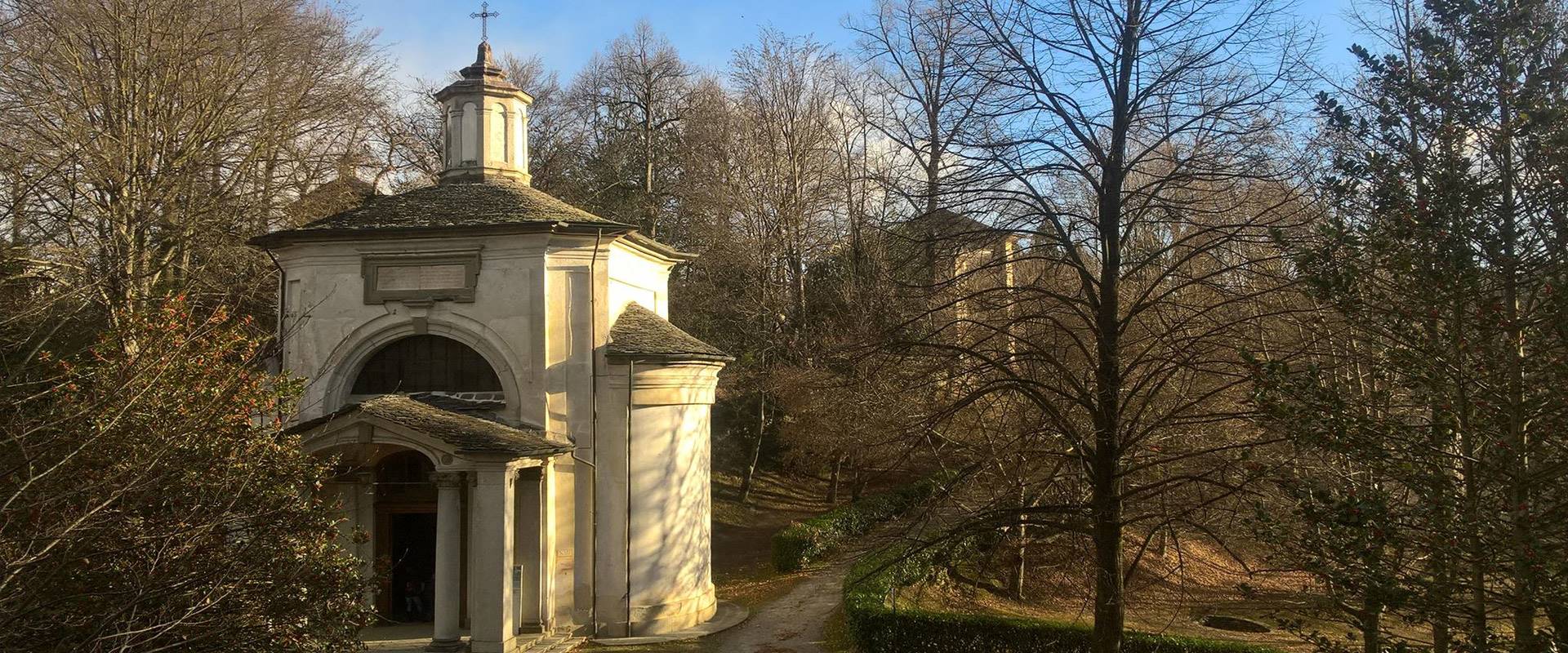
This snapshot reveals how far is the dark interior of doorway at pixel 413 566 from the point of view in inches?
667

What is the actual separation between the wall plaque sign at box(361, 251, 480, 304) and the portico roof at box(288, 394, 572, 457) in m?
1.72

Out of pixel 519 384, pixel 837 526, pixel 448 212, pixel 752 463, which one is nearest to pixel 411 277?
pixel 448 212

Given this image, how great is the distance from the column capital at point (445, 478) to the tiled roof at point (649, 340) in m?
3.09

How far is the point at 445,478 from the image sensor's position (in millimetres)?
14445

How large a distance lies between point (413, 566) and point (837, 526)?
1134 centimetres

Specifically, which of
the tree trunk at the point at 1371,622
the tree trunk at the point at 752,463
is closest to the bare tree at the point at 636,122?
the tree trunk at the point at 752,463

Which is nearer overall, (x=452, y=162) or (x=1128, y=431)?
(x=1128, y=431)

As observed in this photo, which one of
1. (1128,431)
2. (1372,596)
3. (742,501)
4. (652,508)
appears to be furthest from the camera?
(742,501)

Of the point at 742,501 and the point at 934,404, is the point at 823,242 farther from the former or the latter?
the point at 934,404

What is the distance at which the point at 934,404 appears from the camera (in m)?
15.1

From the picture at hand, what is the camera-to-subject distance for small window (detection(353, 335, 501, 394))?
54.1 ft

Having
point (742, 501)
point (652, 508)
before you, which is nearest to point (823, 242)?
point (742, 501)

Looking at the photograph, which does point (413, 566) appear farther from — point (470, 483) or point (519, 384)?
point (519, 384)

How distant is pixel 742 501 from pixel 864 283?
8.49 meters
